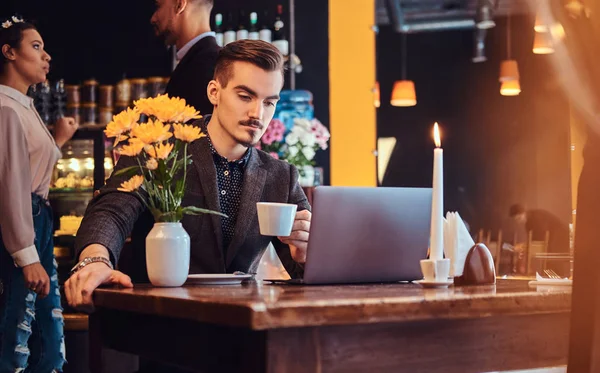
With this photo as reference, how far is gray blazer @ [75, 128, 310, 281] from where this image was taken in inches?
85.4

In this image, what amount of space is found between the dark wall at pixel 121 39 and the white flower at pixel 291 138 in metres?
1.15

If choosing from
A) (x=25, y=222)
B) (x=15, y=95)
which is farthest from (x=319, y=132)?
(x=25, y=222)

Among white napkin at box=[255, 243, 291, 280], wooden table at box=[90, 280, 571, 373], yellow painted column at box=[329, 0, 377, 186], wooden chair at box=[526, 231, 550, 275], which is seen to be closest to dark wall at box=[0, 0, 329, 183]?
yellow painted column at box=[329, 0, 377, 186]

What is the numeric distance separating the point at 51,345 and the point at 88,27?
11.0 feet

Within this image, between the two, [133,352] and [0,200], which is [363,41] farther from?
[133,352]

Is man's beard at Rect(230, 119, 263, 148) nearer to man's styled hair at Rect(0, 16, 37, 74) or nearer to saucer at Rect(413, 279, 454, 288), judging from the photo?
saucer at Rect(413, 279, 454, 288)

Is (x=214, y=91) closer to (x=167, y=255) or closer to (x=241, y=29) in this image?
(x=167, y=255)

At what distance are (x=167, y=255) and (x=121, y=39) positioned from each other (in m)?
4.91

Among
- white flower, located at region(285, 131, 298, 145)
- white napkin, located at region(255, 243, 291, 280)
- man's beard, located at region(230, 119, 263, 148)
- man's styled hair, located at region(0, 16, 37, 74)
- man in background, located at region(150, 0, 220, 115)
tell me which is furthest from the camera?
white flower, located at region(285, 131, 298, 145)

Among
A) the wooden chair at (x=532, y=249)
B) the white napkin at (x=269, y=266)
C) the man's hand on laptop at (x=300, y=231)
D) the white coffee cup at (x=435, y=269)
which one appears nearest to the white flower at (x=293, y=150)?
the white napkin at (x=269, y=266)

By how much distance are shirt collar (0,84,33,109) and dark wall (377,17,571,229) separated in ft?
Answer: 21.4

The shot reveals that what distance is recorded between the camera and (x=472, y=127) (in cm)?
1046

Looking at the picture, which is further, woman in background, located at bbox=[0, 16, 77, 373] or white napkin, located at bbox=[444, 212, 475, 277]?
woman in background, located at bbox=[0, 16, 77, 373]

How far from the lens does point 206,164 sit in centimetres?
237
